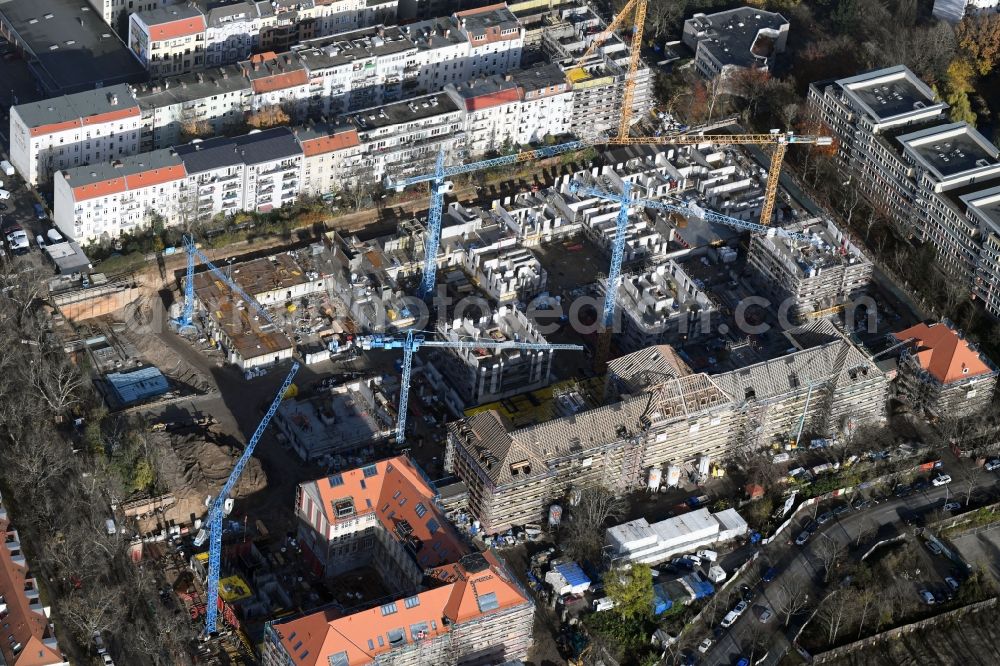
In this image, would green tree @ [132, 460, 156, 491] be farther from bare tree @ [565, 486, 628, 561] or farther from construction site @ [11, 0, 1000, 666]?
bare tree @ [565, 486, 628, 561]

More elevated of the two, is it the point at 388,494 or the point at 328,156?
the point at 328,156

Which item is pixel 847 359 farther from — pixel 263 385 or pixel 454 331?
pixel 263 385

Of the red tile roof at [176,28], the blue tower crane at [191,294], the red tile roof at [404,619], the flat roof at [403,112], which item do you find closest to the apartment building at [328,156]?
the flat roof at [403,112]

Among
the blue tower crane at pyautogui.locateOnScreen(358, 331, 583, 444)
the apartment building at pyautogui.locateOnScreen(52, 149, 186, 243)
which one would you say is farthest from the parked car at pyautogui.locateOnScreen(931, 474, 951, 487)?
the apartment building at pyautogui.locateOnScreen(52, 149, 186, 243)

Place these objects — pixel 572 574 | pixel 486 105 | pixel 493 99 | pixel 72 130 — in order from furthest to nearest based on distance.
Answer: pixel 493 99, pixel 486 105, pixel 72 130, pixel 572 574

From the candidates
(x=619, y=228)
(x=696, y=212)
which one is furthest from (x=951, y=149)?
(x=619, y=228)

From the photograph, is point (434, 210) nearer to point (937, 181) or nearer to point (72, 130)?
point (72, 130)
